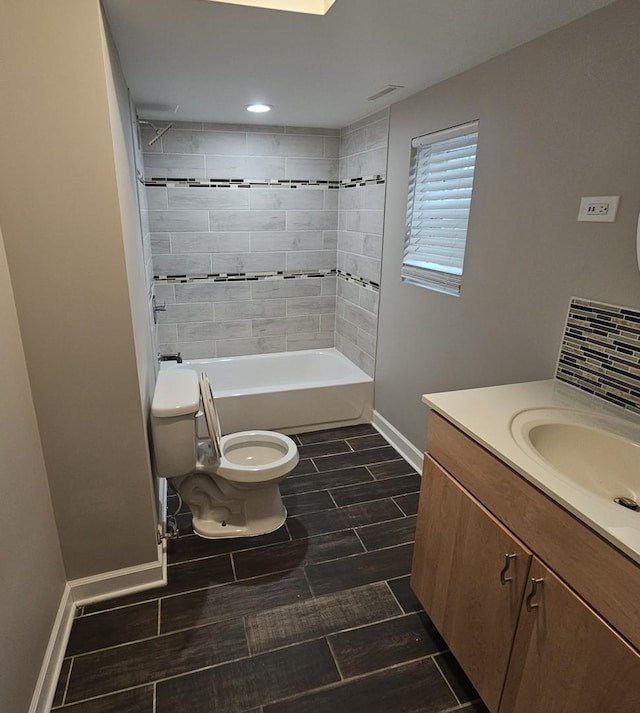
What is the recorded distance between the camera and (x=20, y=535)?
137cm

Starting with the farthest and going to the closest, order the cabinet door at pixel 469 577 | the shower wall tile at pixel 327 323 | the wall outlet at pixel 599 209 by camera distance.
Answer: the shower wall tile at pixel 327 323 → the wall outlet at pixel 599 209 → the cabinet door at pixel 469 577

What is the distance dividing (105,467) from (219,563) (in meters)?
0.71

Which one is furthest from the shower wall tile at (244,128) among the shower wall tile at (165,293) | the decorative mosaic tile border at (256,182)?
the shower wall tile at (165,293)

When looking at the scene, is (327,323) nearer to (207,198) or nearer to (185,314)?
(185,314)

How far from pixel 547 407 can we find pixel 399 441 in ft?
5.22

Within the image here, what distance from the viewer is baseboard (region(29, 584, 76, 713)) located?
1.41 metres

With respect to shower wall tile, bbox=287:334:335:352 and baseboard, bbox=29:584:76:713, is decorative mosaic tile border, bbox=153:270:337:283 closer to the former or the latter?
shower wall tile, bbox=287:334:335:352

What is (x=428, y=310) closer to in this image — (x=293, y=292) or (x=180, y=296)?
(x=293, y=292)

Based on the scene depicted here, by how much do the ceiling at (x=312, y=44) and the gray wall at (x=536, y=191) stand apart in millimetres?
110

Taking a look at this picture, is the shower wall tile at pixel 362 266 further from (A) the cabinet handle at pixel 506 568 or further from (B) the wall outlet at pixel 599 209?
(A) the cabinet handle at pixel 506 568

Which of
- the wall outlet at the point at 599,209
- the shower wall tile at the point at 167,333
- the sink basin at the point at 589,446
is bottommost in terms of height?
the shower wall tile at the point at 167,333

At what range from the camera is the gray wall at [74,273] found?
4.35ft

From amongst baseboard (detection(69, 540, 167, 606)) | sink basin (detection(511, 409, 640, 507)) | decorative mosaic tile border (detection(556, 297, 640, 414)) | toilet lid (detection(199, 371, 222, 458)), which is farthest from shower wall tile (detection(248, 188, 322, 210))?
sink basin (detection(511, 409, 640, 507))

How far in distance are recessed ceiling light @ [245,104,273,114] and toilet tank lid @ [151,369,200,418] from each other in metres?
1.71
